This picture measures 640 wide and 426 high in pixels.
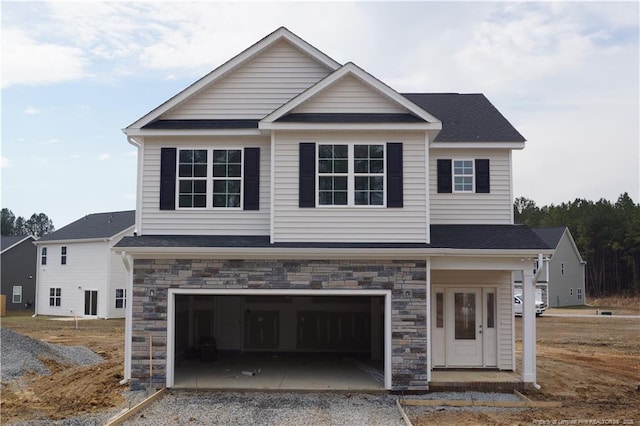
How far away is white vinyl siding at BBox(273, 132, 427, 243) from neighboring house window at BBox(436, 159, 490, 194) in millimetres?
2236

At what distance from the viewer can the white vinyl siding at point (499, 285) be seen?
15.6m

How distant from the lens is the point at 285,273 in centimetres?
1384

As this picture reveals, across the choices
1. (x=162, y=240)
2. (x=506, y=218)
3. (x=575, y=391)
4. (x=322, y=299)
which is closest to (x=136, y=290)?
(x=162, y=240)

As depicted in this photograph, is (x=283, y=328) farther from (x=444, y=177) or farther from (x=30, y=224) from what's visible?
(x=30, y=224)

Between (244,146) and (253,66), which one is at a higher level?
(253,66)

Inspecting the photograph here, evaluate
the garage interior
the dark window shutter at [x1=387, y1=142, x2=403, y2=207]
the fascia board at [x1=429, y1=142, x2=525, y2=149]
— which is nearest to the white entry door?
Answer: the garage interior

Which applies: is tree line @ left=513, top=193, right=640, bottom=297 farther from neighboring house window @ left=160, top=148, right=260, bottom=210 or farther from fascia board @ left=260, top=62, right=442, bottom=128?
neighboring house window @ left=160, top=148, right=260, bottom=210

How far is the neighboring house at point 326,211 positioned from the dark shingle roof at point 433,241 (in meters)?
0.05

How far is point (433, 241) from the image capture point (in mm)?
14312

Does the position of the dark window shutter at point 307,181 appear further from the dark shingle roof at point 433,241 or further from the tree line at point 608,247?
the tree line at point 608,247

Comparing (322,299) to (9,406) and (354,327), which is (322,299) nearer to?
(354,327)

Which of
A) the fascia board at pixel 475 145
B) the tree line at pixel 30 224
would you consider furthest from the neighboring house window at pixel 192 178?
the tree line at pixel 30 224

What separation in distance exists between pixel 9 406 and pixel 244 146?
730cm

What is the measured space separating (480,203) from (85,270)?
1112 inches
